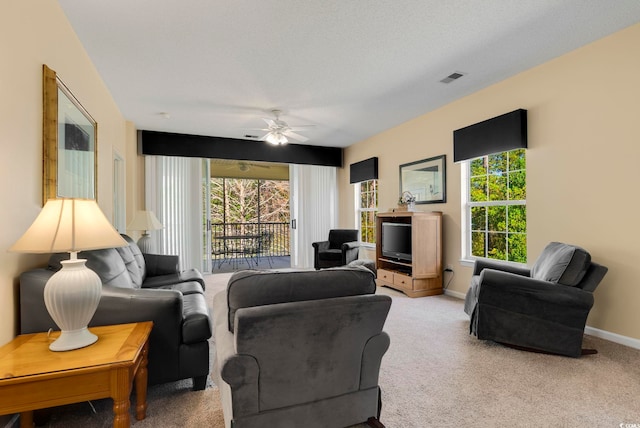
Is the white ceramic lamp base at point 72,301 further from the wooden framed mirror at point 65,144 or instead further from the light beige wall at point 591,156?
the light beige wall at point 591,156

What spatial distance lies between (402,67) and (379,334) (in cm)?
273

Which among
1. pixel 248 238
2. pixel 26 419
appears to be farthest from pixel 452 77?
pixel 248 238

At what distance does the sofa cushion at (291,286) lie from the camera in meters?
A: 1.43

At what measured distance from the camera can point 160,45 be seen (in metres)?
2.87

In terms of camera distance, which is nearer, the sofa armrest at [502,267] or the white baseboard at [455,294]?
the sofa armrest at [502,267]

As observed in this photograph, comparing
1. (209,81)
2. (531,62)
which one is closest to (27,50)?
(209,81)

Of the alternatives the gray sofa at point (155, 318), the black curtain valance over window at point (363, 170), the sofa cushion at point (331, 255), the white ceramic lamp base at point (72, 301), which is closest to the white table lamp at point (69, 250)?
the white ceramic lamp base at point (72, 301)

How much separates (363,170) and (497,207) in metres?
2.80

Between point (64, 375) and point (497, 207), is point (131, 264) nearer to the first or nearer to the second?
point (64, 375)

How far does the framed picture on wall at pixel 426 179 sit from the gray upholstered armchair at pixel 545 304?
80.6 inches

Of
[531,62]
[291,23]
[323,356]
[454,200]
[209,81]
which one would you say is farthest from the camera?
[454,200]

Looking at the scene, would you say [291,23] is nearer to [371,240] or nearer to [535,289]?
[535,289]

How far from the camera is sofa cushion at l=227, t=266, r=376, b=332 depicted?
143 centimetres

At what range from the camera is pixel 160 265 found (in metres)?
3.89
